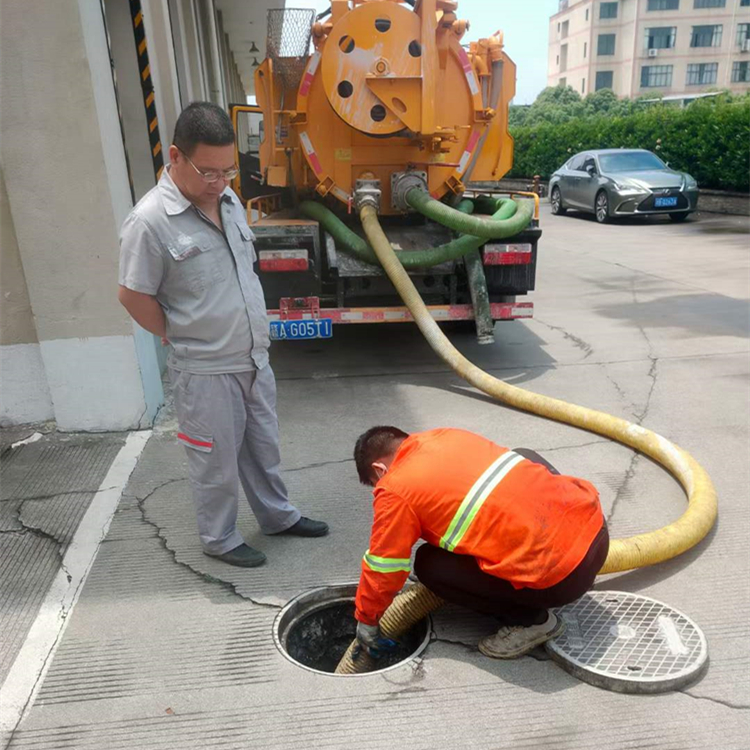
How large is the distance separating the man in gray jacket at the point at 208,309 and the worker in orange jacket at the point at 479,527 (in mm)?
770

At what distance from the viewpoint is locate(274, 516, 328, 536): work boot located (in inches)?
135

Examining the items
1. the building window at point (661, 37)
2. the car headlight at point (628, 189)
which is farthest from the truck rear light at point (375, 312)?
the building window at point (661, 37)

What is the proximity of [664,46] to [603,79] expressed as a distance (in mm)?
5853

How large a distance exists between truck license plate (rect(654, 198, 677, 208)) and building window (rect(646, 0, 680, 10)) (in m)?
56.0

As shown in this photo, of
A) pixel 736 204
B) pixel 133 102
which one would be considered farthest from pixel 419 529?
pixel 736 204

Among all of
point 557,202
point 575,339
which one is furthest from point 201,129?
point 557,202

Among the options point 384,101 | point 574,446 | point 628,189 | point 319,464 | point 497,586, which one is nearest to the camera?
point 497,586

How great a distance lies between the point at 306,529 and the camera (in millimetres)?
3434

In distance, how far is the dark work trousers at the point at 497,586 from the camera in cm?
244

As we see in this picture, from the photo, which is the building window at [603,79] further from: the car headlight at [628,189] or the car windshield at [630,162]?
the car headlight at [628,189]

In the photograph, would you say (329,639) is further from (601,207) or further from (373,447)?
(601,207)

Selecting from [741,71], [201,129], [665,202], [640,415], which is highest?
[741,71]

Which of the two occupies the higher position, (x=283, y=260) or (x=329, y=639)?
(x=283, y=260)

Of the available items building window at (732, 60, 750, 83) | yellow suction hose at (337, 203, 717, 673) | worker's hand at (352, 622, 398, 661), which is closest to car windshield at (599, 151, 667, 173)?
yellow suction hose at (337, 203, 717, 673)
